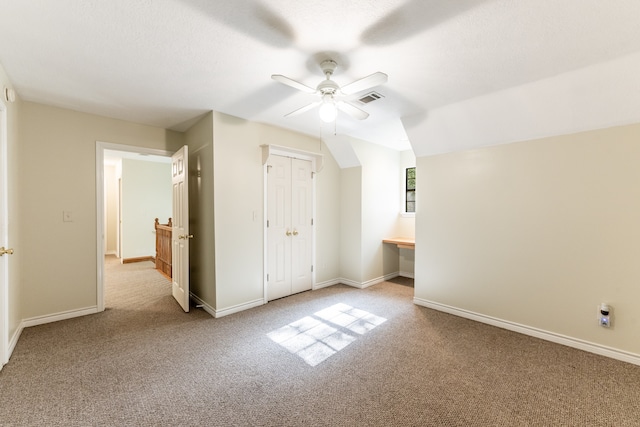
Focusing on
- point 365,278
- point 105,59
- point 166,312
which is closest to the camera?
point 105,59

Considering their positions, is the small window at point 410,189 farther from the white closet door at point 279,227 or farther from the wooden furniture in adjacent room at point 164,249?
the wooden furniture in adjacent room at point 164,249

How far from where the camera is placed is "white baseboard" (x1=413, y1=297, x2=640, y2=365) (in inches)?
92.9

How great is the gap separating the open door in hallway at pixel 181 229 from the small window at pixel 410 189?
3.78 m

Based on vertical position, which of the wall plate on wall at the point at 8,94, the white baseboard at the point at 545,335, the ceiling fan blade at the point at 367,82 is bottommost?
the white baseboard at the point at 545,335

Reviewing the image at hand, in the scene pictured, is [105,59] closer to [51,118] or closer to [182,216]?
[51,118]

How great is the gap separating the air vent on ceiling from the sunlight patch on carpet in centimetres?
239

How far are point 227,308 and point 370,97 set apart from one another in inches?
113

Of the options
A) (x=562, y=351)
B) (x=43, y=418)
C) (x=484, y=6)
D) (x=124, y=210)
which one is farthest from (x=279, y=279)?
(x=124, y=210)

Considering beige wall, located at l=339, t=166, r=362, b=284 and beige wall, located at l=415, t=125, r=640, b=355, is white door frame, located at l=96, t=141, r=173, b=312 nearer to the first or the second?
beige wall, located at l=339, t=166, r=362, b=284

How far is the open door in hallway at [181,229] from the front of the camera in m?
3.36

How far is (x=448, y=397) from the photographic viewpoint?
6.13 ft

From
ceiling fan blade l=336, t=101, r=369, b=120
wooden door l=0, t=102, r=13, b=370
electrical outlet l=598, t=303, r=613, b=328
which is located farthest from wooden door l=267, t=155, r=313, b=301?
electrical outlet l=598, t=303, r=613, b=328

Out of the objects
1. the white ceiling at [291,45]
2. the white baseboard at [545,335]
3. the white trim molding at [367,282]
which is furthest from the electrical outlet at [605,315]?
the white trim molding at [367,282]

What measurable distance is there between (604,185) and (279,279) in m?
3.64
